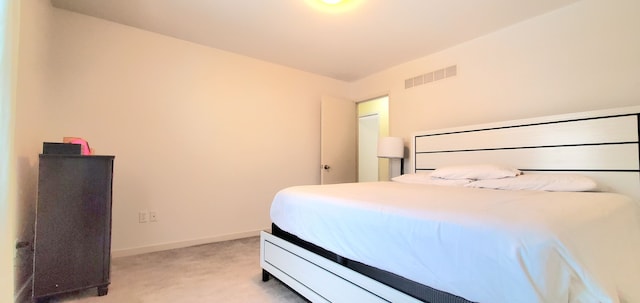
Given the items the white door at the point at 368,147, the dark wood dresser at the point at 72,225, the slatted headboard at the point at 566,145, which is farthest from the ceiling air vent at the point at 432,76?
the dark wood dresser at the point at 72,225

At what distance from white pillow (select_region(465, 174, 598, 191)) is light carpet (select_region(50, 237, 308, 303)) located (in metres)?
1.75

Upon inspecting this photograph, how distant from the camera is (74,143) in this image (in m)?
1.94

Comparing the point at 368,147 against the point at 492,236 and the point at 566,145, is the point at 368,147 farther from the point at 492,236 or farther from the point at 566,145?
the point at 492,236

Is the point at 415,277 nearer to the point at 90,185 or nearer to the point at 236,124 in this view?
the point at 90,185

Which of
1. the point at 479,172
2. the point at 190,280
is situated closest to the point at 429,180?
the point at 479,172

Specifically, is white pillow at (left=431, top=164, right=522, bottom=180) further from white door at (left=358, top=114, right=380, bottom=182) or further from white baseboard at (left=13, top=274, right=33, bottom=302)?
white baseboard at (left=13, top=274, right=33, bottom=302)

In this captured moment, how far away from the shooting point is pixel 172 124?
10.1 ft

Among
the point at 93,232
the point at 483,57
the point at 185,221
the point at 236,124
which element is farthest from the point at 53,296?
the point at 483,57

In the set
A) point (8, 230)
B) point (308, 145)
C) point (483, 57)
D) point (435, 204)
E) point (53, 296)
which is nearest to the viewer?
point (8, 230)

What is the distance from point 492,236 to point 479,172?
172cm

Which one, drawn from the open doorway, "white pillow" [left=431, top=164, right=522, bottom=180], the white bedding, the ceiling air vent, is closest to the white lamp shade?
the ceiling air vent

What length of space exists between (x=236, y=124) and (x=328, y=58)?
1470mm

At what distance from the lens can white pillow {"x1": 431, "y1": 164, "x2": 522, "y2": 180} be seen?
2.35 meters

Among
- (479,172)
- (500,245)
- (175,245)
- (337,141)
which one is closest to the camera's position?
(500,245)
